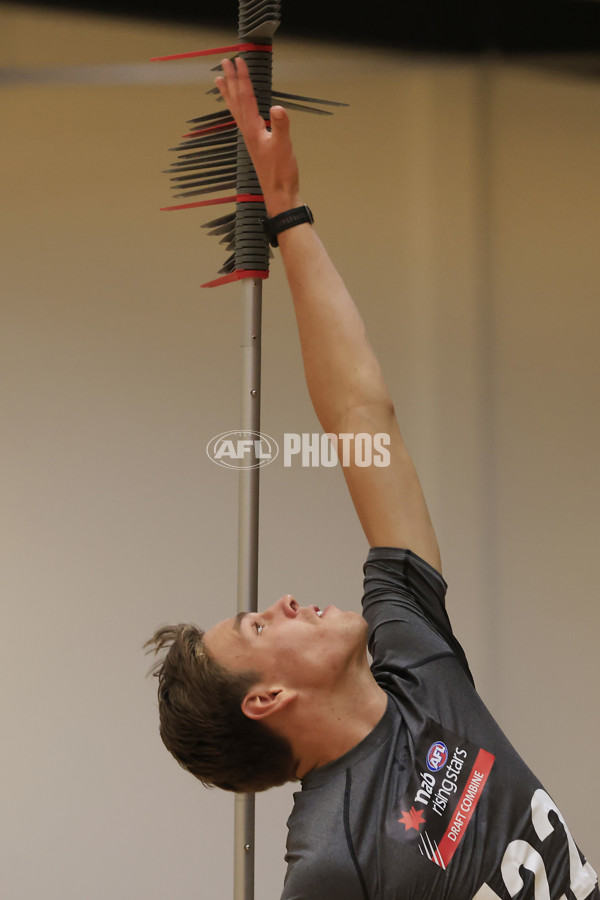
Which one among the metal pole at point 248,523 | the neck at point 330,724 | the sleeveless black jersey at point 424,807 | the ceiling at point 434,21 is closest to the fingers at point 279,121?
the metal pole at point 248,523

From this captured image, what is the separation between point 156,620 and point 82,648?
0.15 m

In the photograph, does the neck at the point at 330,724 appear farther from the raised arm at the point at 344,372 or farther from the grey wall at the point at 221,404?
the grey wall at the point at 221,404

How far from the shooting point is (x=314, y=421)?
2119 mm

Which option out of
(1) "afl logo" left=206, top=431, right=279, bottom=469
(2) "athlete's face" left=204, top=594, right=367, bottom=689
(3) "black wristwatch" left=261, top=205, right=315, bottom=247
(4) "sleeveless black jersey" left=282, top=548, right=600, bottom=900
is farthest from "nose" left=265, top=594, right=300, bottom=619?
(1) "afl logo" left=206, top=431, right=279, bottom=469

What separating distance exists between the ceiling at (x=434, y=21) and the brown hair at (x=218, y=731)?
1.52 metres

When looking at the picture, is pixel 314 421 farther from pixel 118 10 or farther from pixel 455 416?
pixel 118 10

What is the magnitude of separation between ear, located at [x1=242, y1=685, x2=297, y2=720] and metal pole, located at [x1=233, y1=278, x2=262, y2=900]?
A: 0.54ft

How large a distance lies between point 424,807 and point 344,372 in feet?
1.57

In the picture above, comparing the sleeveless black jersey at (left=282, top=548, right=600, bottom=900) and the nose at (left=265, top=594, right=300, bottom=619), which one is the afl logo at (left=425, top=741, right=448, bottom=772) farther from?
the nose at (left=265, top=594, right=300, bottom=619)

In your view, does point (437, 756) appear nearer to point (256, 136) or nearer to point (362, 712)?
point (362, 712)

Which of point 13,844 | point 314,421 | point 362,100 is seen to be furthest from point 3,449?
point 362,100

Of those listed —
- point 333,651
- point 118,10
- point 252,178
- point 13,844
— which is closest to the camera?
point 333,651

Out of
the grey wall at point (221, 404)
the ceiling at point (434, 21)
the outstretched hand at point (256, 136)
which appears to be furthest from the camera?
the ceiling at point (434, 21)

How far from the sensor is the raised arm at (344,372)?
114cm
